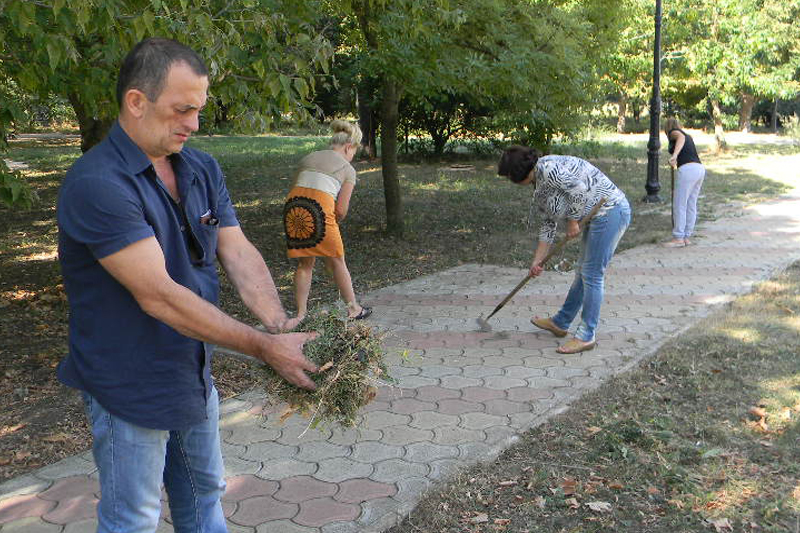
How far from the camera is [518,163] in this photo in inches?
230

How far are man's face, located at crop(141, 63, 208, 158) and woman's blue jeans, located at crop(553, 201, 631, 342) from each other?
424 centimetres

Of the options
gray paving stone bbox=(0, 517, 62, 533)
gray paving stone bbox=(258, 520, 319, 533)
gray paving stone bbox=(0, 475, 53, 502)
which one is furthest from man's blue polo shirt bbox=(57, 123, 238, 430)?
gray paving stone bbox=(0, 475, 53, 502)

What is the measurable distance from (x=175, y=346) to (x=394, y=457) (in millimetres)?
2250

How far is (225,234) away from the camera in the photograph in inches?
108

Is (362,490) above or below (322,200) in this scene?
below

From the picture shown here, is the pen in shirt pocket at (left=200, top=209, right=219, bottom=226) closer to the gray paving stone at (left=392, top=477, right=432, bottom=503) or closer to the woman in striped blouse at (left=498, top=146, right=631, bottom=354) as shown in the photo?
the gray paving stone at (left=392, top=477, right=432, bottom=503)

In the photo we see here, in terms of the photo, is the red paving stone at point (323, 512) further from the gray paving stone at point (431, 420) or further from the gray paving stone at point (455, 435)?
the gray paving stone at point (431, 420)

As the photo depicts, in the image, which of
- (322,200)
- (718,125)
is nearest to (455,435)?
(322,200)

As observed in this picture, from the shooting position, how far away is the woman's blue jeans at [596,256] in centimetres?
598

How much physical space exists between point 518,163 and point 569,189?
432 millimetres

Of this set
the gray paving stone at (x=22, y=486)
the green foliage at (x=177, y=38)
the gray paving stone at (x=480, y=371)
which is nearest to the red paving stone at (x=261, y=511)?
the gray paving stone at (x=22, y=486)

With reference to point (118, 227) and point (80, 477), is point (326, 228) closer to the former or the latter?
point (80, 477)

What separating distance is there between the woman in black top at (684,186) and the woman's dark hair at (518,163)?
18.1 feet

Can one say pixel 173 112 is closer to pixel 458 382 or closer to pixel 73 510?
pixel 73 510
